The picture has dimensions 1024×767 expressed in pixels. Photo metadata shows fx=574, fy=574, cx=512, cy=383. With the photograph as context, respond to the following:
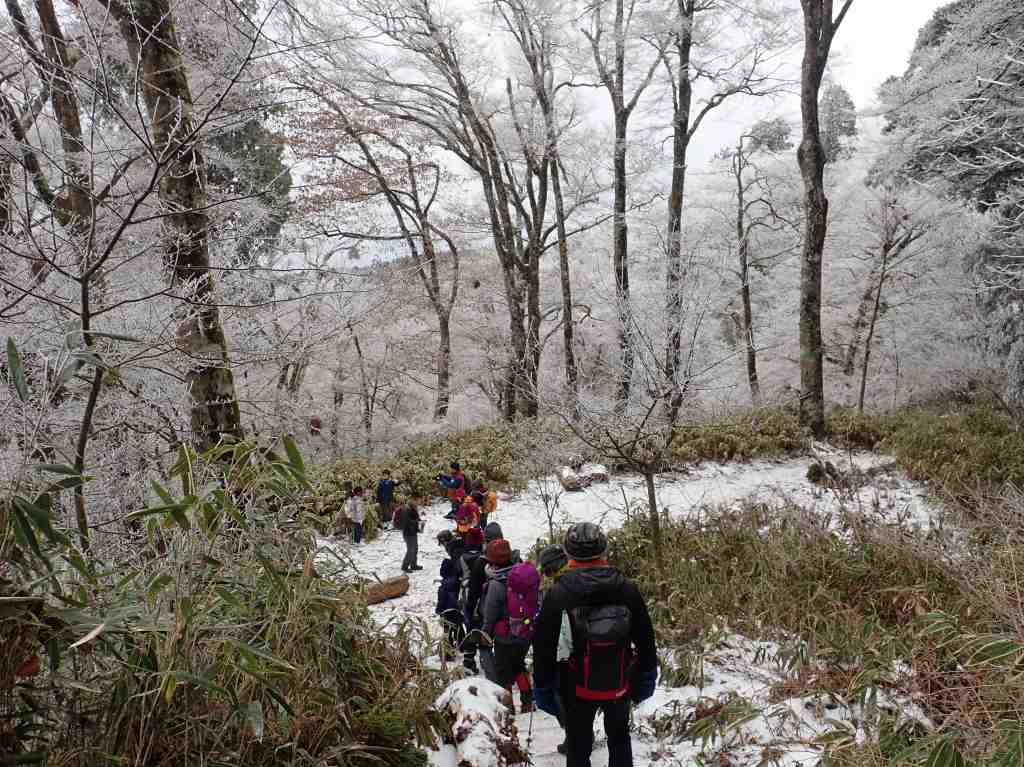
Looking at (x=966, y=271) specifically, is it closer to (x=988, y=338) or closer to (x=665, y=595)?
(x=988, y=338)

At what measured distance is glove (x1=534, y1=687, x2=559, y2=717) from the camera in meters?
2.70

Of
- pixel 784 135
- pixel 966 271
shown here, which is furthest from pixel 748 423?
pixel 784 135

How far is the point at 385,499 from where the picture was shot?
8.91 meters

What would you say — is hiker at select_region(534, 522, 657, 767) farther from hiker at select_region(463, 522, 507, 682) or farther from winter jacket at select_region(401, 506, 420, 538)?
winter jacket at select_region(401, 506, 420, 538)

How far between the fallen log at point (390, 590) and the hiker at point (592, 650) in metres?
3.70

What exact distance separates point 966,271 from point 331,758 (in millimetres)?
14482

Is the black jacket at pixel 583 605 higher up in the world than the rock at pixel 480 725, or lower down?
higher up

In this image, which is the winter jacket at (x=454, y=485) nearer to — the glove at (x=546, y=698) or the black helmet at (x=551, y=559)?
the black helmet at (x=551, y=559)

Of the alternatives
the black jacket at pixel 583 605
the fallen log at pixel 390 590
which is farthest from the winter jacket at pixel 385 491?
the black jacket at pixel 583 605

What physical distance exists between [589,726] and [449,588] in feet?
7.24

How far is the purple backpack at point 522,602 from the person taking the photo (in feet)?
12.3

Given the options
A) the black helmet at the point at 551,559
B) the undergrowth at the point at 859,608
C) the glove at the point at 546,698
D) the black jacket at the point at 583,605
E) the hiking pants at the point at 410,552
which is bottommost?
the hiking pants at the point at 410,552

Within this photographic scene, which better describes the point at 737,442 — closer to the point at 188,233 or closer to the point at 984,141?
the point at 984,141

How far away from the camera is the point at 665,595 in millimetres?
5117
